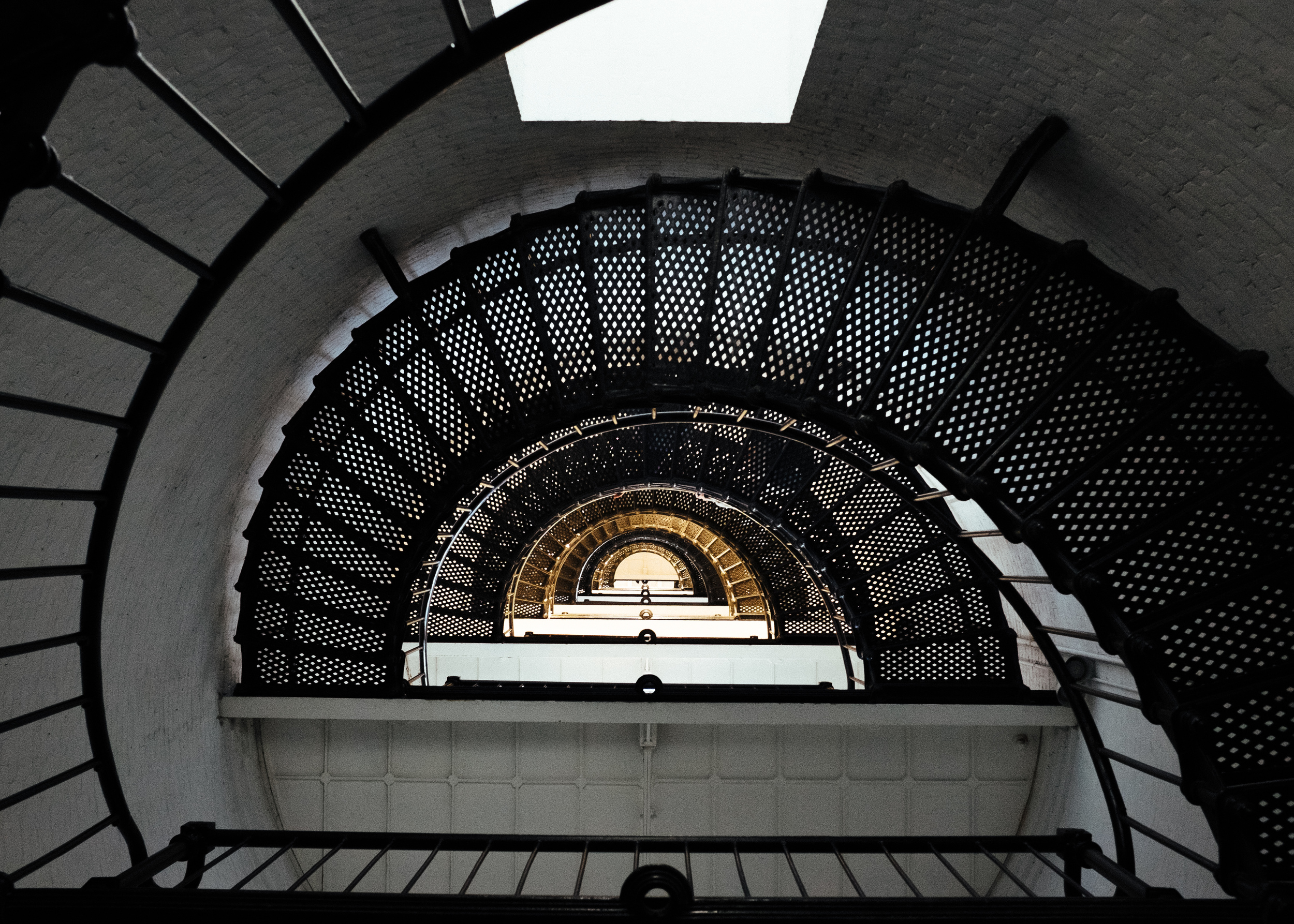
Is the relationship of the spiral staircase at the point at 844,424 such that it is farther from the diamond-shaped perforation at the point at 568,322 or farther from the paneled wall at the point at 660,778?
the paneled wall at the point at 660,778

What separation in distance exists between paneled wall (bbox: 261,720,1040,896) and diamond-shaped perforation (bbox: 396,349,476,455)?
181 centimetres

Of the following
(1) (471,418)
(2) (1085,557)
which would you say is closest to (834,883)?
(2) (1085,557)

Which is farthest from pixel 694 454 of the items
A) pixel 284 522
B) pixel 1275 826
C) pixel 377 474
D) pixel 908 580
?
pixel 1275 826

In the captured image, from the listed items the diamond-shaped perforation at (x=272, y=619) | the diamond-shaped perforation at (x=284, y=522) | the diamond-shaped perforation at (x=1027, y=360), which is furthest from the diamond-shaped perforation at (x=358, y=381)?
the diamond-shaped perforation at (x=1027, y=360)

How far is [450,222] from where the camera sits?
3.65m

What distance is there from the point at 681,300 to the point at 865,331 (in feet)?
2.88

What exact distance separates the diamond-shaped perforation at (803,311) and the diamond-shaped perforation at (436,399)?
5.28 feet

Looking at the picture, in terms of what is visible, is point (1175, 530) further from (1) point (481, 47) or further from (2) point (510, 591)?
(2) point (510, 591)

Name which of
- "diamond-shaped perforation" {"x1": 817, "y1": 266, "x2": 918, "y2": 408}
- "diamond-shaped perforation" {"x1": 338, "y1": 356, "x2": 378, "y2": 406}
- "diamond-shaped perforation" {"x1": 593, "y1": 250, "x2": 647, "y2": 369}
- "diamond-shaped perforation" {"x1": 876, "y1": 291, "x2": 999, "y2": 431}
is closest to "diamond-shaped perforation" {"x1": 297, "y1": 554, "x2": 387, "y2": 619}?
"diamond-shaped perforation" {"x1": 338, "y1": 356, "x2": 378, "y2": 406}

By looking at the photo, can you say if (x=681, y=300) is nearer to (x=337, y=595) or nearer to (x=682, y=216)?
(x=682, y=216)

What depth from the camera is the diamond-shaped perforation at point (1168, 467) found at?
95.0 inches

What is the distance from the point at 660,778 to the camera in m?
4.33

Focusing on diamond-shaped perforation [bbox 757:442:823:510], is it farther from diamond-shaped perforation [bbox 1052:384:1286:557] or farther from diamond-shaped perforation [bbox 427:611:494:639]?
diamond-shaped perforation [bbox 427:611:494:639]

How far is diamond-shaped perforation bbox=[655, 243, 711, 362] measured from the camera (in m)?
3.35
